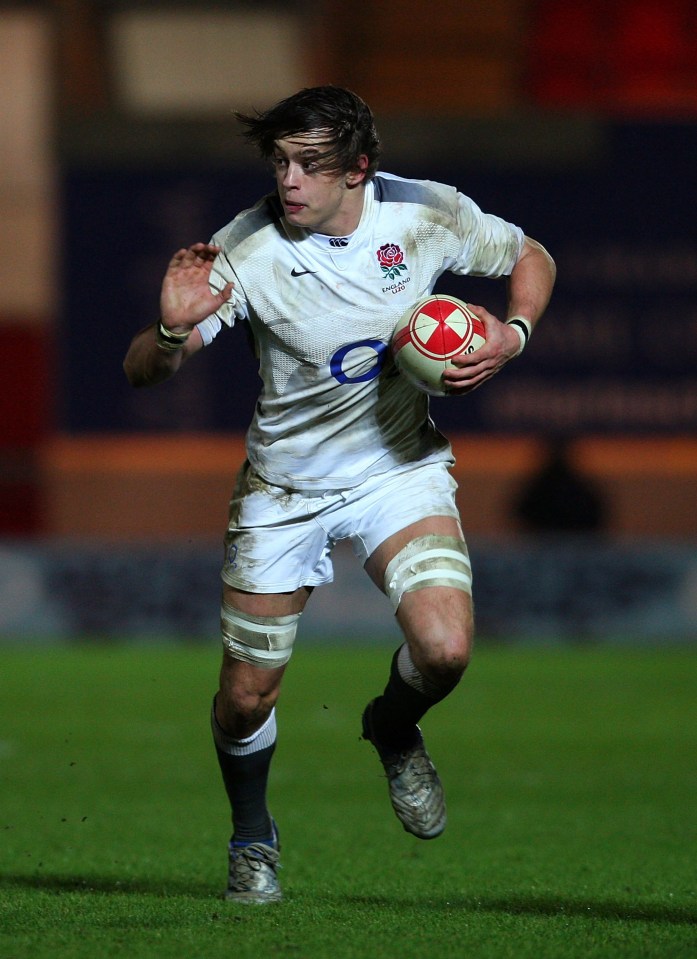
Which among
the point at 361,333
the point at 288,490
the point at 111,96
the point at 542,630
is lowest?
the point at 542,630

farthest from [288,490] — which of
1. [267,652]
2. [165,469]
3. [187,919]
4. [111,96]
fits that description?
[111,96]

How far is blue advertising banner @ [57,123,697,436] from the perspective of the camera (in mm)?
13805

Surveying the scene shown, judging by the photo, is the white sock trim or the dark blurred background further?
the dark blurred background

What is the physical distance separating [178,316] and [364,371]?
0.63 metres

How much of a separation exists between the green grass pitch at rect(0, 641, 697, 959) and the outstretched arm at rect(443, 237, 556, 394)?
1532 mm

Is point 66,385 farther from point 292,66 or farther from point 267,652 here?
point 267,652

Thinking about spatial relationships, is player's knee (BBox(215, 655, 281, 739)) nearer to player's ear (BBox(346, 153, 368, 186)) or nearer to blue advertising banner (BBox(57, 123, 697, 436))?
player's ear (BBox(346, 153, 368, 186))

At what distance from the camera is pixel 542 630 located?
46.3 ft

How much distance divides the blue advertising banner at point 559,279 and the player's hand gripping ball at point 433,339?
342 inches

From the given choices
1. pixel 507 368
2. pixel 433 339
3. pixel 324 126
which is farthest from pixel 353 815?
pixel 507 368

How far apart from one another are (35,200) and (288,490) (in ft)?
38.6

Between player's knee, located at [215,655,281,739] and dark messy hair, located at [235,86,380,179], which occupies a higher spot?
dark messy hair, located at [235,86,380,179]

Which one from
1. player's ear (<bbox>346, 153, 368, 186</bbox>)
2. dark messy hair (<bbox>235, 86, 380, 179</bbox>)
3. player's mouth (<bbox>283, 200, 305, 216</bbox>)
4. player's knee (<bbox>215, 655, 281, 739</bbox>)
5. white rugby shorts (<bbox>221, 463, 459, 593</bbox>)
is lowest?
player's knee (<bbox>215, 655, 281, 739</bbox>)

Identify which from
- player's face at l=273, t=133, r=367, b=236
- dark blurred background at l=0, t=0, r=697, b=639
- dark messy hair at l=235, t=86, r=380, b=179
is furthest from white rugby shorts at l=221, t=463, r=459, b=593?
dark blurred background at l=0, t=0, r=697, b=639
